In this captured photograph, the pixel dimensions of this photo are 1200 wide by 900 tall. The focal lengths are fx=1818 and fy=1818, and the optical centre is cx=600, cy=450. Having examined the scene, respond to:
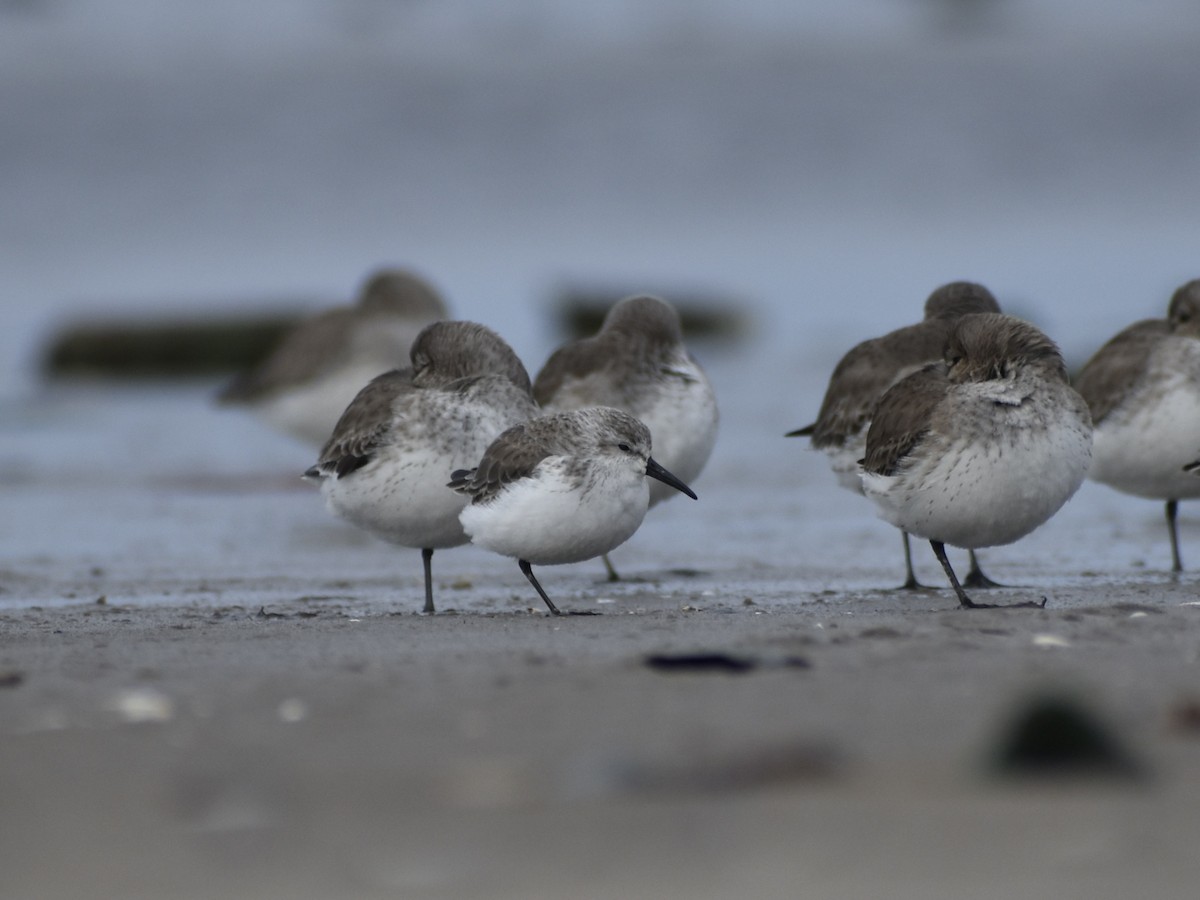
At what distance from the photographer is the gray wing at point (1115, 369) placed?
8969 mm

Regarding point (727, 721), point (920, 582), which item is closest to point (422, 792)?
point (727, 721)

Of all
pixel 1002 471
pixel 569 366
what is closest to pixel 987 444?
pixel 1002 471

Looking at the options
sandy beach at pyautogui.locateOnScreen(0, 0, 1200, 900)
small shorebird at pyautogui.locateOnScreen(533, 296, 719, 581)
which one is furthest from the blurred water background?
small shorebird at pyautogui.locateOnScreen(533, 296, 719, 581)

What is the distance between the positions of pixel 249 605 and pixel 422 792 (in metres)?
4.10

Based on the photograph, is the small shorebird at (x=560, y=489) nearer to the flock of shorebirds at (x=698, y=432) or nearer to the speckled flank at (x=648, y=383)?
the flock of shorebirds at (x=698, y=432)

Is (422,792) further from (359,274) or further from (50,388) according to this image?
(359,274)

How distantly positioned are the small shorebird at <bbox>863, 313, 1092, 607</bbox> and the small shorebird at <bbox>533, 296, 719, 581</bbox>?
68.3 inches

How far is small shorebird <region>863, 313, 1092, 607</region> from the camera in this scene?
23.0 feet

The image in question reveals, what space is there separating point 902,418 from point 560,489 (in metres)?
1.47

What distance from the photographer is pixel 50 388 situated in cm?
2228

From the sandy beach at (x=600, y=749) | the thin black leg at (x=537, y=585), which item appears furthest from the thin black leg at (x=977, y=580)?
the thin black leg at (x=537, y=585)

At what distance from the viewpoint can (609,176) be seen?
34.9 metres

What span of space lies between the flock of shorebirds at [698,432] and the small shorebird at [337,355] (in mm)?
3853

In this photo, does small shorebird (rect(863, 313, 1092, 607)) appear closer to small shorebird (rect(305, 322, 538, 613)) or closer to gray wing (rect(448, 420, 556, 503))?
gray wing (rect(448, 420, 556, 503))
